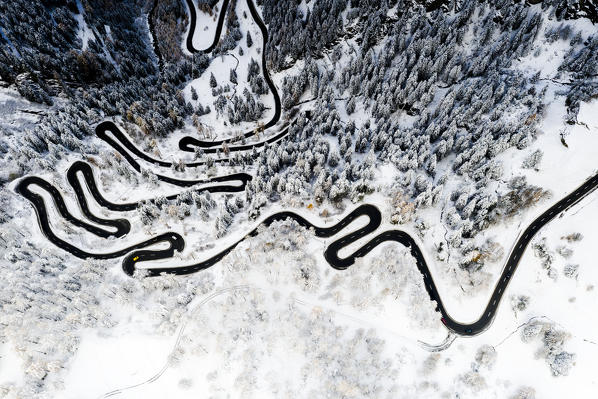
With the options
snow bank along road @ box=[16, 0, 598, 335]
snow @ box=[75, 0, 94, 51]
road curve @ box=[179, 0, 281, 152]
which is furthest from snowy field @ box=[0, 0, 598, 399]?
snow @ box=[75, 0, 94, 51]

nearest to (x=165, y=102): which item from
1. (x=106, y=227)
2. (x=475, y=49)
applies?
(x=106, y=227)

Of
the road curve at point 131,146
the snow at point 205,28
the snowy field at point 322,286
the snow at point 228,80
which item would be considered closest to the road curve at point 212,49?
→ the snow at point 205,28

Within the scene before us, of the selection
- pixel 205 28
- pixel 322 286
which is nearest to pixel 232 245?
pixel 322 286

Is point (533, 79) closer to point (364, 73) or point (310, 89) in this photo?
point (364, 73)

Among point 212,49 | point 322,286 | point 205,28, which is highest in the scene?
point 205,28

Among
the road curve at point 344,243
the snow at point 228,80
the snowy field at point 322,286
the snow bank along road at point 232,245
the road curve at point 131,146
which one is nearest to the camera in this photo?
the snowy field at point 322,286

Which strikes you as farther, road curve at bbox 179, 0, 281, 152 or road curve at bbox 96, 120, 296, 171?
road curve at bbox 179, 0, 281, 152

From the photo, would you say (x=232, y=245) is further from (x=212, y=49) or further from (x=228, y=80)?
(x=212, y=49)

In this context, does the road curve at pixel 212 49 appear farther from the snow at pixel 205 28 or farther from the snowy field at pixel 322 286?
the snowy field at pixel 322 286

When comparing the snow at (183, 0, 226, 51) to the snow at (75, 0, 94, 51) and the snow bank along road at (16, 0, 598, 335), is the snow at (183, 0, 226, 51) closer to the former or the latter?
the snow at (75, 0, 94, 51)

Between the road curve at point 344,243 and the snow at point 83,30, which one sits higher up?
the snow at point 83,30

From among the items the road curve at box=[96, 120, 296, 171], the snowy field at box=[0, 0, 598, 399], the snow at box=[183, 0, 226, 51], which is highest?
the snow at box=[183, 0, 226, 51]
